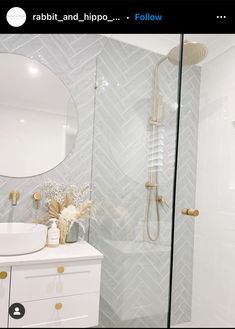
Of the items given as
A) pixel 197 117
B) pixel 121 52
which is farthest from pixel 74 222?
pixel 121 52

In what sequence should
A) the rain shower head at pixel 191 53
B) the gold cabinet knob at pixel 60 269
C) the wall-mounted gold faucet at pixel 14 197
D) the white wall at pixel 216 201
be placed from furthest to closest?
1. the wall-mounted gold faucet at pixel 14 197
2. the gold cabinet knob at pixel 60 269
3. the white wall at pixel 216 201
4. the rain shower head at pixel 191 53

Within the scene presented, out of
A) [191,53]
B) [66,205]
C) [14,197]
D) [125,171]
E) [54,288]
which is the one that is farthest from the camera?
[66,205]

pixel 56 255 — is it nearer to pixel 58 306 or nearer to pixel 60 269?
pixel 60 269

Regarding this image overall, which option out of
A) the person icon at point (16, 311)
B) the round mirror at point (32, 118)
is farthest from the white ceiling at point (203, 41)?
the person icon at point (16, 311)

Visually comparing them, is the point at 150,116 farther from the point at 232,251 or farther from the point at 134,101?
the point at 232,251

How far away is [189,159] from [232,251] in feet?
1.67

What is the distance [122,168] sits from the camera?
1655 millimetres

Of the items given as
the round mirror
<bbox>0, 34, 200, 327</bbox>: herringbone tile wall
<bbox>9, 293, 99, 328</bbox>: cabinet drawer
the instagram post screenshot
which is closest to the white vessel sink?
the instagram post screenshot

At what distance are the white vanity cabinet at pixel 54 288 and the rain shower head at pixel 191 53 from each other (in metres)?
1.11

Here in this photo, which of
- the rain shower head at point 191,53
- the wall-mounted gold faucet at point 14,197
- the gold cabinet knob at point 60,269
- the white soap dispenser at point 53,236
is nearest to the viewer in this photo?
the rain shower head at point 191,53

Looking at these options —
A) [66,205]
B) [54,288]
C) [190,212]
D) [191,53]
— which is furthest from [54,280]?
[191,53]

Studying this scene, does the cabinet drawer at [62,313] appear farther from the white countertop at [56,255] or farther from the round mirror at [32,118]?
the round mirror at [32,118]
